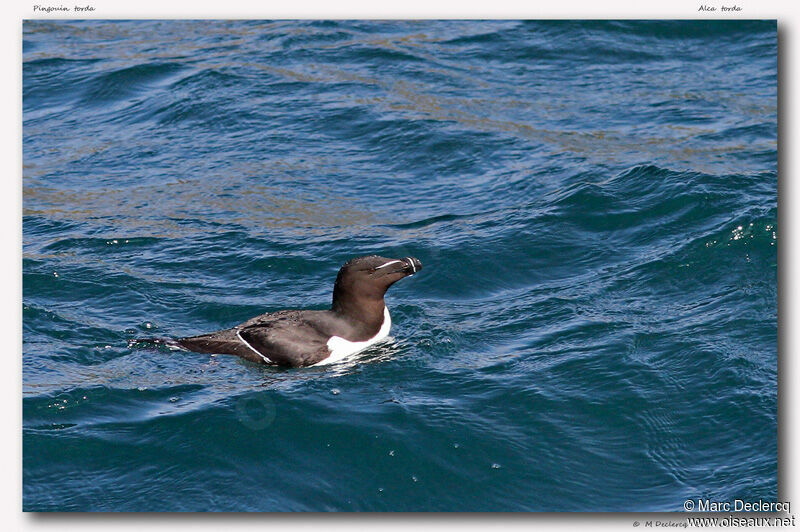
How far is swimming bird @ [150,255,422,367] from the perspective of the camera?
358 inches

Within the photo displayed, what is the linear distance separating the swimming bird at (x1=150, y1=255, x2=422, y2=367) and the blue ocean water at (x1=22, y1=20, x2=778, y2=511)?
0.15 metres

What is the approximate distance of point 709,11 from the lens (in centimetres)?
934

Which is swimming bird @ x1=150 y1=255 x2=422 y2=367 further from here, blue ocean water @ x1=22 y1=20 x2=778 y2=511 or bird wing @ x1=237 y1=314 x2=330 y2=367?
blue ocean water @ x1=22 y1=20 x2=778 y2=511

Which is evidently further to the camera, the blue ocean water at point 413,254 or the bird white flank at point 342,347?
the bird white flank at point 342,347

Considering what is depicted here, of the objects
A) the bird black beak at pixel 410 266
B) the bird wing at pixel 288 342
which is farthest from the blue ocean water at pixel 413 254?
the bird black beak at pixel 410 266

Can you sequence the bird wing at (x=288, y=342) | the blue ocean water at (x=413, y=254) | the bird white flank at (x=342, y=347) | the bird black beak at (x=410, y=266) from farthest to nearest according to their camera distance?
1. the bird black beak at (x=410, y=266)
2. the bird white flank at (x=342, y=347)
3. the bird wing at (x=288, y=342)
4. the blue ocean water at (x=413, y=254)

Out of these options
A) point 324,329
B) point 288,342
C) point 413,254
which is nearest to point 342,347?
point 324,329

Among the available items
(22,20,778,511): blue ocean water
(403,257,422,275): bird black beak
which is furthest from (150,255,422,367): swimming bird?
(22,20,778,511): blue ocean water

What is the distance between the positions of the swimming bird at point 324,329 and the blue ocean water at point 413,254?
153 millimetres

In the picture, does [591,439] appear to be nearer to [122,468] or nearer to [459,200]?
[122,468]

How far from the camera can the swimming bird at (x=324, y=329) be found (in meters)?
9.10

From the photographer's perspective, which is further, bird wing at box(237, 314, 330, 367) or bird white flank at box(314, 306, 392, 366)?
bird white flank at box(314, 306, 392, 366)

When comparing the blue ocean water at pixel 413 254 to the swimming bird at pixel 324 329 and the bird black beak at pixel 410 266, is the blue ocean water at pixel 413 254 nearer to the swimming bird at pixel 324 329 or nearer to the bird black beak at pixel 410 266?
the swimming bird at pixel 324 329

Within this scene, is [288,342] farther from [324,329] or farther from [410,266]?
[410,266]
